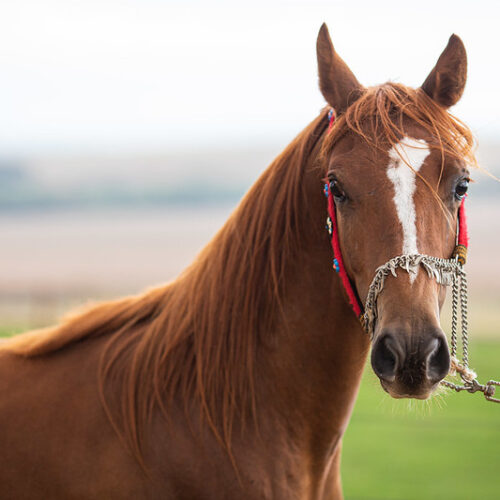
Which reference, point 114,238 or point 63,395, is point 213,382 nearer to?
point 63,395

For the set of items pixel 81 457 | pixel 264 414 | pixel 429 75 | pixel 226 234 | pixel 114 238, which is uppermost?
pixel 429 75

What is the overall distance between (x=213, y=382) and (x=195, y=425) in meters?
0.19

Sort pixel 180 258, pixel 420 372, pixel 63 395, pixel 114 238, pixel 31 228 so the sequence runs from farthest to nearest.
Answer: pixel 31 228 → pixel 114 238 → pixel 180 258 → pixel 63 395 → pixel 420 372

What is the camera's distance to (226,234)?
9.55 feet

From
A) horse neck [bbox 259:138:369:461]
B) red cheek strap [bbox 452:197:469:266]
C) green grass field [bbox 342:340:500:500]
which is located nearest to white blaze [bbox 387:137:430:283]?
red cheek strap [bbox 452:197:469:266]

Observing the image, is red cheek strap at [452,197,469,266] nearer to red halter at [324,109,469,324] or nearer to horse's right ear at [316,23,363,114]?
red halter at [324,109,469,324]

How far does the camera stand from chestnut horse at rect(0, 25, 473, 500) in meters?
2.50

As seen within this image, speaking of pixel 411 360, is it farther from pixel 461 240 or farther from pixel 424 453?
pixel 424 453

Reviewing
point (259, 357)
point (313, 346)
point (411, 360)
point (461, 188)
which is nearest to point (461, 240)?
point (461, 188)

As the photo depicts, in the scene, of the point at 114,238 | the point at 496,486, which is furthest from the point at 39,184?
the point at 496,486

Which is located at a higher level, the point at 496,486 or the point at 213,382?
the point at 213,382

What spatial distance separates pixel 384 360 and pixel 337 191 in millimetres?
664

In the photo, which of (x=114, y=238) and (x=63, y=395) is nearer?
(x=63, y=395)

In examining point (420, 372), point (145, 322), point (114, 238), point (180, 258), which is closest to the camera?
point (420, 372)
